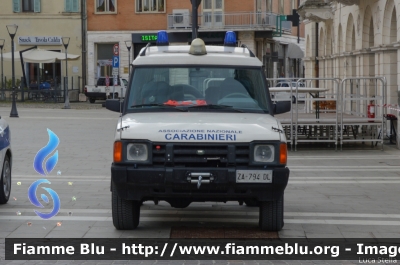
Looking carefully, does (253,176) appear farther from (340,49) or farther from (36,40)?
(36,40)

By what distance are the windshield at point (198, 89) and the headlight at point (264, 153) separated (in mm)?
1027

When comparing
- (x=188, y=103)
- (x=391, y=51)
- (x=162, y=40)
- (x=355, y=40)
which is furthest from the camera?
(x=355, y=40)

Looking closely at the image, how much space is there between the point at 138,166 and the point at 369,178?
7.29 meters

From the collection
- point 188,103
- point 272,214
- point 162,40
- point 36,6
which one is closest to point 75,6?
point 36,6

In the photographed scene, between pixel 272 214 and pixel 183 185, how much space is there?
3.67ft

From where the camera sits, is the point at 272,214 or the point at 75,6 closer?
the point at 272,214

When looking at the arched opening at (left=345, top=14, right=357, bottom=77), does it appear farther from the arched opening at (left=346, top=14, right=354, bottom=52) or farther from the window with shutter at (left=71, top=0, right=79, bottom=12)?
the window with shutter at (left=71, top=0, right=79, bottom=12)

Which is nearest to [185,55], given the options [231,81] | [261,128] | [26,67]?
[231,81]

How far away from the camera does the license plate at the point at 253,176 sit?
898 cm

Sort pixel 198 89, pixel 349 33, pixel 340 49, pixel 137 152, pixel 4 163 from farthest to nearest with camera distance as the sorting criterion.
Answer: pixel 340 49 → pixel 349 33 → pixel 4 163 → pixel 198 89 → pixel 137 152

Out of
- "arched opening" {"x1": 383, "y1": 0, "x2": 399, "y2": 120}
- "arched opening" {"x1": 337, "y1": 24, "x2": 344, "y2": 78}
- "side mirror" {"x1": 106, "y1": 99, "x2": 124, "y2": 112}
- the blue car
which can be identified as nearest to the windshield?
"side mirror" {"x1": 106, "y1": 99, "x2": 124, "y2": 112}

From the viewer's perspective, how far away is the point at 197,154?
355 inches

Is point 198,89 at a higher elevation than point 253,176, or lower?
higher

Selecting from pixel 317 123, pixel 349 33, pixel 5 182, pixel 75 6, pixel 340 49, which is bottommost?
pixel 5 182
